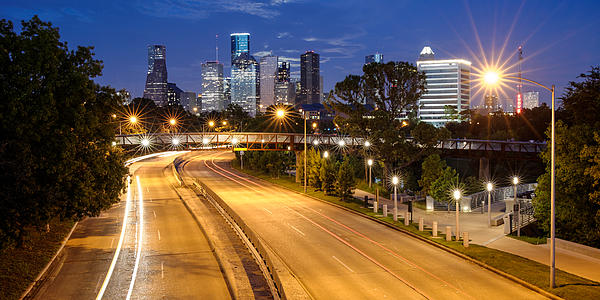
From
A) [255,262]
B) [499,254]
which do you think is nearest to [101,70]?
[255,262]

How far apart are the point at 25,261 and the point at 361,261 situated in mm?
18435

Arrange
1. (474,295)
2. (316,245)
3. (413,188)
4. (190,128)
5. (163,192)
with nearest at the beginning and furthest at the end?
(474,295), (316,245), (163,192), (413,188), (190,128)

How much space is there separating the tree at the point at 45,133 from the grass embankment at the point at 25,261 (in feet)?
6.73

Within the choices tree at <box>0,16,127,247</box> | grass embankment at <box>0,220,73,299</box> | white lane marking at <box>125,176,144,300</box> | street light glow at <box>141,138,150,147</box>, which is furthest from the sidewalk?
street light glow at <box>141,138,150,147</box>

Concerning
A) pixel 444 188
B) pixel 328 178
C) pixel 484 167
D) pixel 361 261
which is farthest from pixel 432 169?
pixel 361 261

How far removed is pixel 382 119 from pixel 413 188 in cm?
Answer: 1523

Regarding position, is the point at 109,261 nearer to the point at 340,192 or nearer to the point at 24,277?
the point at 24,277

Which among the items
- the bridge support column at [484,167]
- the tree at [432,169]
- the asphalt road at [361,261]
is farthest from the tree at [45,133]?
the bridge support column at [484,167]

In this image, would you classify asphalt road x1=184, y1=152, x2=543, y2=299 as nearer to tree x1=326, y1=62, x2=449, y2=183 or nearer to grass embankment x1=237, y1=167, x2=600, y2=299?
grass embankment x1=237, y1=167, x2=600, y2=299

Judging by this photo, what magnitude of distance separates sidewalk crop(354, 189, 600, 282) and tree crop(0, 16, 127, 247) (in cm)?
2444

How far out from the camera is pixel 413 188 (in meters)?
66.7

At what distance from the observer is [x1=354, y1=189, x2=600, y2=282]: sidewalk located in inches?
836

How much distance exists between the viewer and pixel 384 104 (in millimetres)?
60312

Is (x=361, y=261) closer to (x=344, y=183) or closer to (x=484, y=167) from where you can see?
(x=344, y=183)
